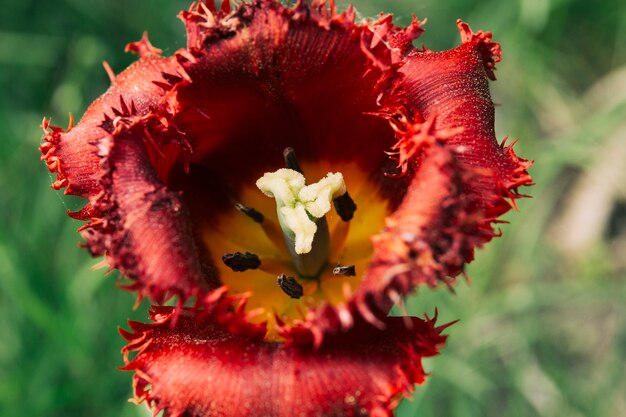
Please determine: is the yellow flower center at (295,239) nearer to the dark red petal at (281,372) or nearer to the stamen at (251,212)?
the stamen at (251,212)

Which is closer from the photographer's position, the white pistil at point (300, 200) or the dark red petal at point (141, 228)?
the dark red petal at point (141, 228)

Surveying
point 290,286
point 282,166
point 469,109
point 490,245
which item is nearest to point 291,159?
point 282,166

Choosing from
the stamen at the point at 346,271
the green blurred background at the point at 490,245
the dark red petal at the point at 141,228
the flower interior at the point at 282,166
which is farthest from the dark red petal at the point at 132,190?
the green blurred background at the point at 490,245

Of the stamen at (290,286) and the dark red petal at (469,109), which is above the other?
the dark red petal at (469,109)

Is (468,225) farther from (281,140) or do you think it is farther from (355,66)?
(281,140)

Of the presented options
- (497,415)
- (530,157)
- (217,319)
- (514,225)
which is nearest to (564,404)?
(497,415)

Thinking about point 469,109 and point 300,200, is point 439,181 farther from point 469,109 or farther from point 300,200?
point 300,200

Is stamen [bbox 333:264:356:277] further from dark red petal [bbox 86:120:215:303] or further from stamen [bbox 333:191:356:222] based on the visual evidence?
dark red petal [bbox 86:120:215:303]
